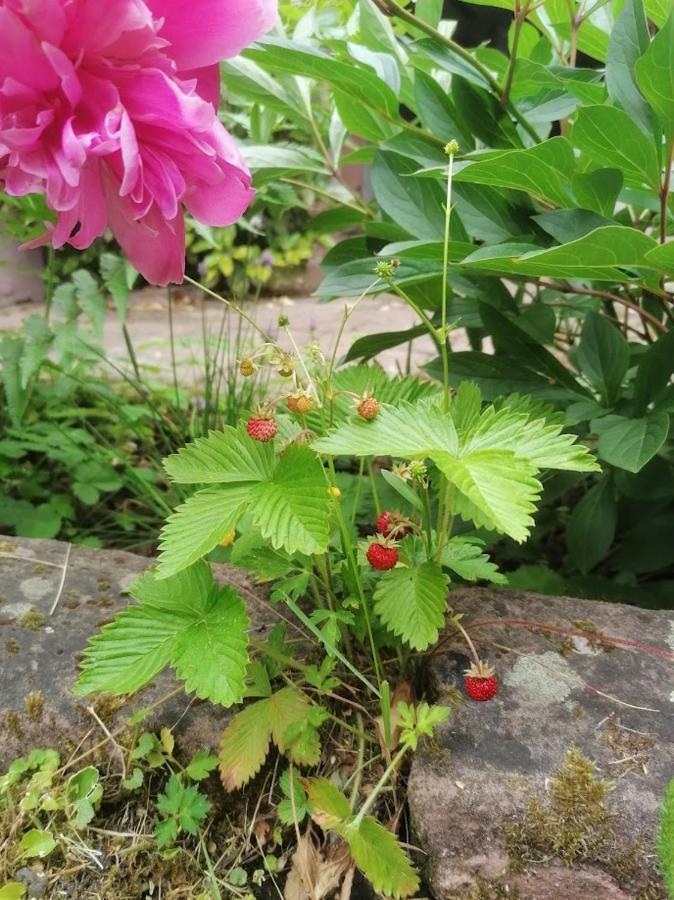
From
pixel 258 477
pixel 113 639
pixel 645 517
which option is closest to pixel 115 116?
pixel 258 477

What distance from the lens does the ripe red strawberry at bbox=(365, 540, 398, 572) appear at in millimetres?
802

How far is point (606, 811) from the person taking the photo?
0.75m

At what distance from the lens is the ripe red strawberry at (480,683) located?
0.80m

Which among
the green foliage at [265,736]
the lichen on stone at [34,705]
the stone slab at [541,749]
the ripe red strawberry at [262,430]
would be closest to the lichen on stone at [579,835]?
the stone slab at [541,749]

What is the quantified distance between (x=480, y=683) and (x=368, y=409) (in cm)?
33

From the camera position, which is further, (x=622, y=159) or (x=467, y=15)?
(x=467, y=15)

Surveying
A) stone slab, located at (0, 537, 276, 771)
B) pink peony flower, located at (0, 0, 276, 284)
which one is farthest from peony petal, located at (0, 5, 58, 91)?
stone slab, located at (0, 537, 276, 771)

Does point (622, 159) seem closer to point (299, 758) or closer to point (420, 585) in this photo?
point (420, 585)

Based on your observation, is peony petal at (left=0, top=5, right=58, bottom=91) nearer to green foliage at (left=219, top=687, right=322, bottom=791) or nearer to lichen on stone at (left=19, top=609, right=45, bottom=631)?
green foliage at (left=219, top=687, right=322, bottom=791)

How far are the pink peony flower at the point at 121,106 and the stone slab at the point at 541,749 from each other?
2.02 ft

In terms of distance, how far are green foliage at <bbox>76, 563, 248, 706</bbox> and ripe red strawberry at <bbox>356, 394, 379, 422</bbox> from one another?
245 millimetres

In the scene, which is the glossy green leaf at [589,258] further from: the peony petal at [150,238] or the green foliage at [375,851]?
the green foliage at [375,851]

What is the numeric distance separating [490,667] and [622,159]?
0.64 metres

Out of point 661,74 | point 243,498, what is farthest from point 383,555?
point 661,74
